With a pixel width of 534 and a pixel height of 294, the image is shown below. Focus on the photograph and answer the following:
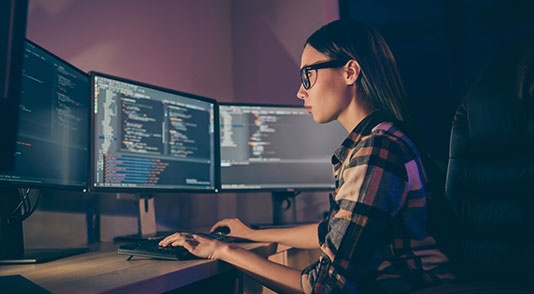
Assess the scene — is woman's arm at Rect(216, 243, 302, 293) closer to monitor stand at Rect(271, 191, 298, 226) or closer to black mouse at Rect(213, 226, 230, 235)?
black mouse at Rect(213, 226, 230, 235)

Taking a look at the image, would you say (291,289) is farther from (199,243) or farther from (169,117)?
(169,117)

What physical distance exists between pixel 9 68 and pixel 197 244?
0.55m

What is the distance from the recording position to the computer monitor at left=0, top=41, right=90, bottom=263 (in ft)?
3.37

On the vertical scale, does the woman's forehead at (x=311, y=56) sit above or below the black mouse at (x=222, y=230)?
above

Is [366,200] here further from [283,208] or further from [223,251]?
[283,208]

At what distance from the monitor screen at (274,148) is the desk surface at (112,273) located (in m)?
0.83

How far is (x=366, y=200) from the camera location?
0.85m

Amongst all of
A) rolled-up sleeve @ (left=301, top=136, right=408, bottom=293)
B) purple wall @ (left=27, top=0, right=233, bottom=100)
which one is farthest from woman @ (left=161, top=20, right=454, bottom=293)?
purple wall @ (left=27, top=0, right=233, bottom=100)

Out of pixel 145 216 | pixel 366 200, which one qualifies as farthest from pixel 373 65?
pixel 145 216

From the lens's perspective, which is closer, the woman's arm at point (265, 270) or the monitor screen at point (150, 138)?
the woman's arm at point (265, 270)

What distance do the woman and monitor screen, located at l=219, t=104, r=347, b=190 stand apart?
2.37 ft

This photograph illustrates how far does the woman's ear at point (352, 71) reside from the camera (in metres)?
1.10

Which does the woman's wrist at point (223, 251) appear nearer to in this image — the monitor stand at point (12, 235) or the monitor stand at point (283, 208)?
the monitor stand at point (12, 235)

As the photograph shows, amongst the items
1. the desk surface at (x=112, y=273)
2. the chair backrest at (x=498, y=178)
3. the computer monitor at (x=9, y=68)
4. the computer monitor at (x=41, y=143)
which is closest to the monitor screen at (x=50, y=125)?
the computer monitor at (x=41, y=143)
